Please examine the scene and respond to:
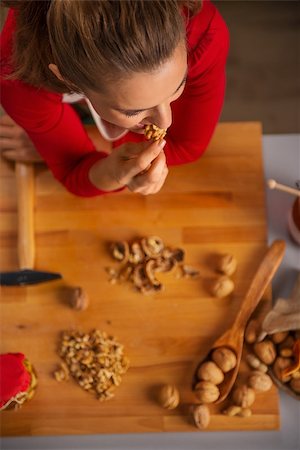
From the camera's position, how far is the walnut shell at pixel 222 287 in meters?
0.85

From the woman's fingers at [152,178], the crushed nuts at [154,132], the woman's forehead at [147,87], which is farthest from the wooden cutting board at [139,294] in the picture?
the woman's forehead at [147,87]

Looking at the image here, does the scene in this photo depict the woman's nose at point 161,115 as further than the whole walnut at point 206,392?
No

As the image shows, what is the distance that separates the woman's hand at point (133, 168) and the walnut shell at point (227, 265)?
172mm

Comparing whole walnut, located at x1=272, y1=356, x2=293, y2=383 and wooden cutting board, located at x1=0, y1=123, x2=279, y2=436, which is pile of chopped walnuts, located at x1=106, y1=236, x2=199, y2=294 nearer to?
wooden cutting board, located at x1=0, y1=123, x2=279, y2=436

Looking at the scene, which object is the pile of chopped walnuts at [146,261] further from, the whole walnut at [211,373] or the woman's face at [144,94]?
the woman's face at [144,94]

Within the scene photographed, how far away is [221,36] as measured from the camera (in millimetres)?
717

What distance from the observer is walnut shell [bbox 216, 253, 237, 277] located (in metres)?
0.86

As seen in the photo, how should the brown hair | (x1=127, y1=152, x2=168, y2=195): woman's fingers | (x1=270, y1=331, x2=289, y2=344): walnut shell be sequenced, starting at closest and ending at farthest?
the brown hair → (x1=127, y1=152, x2=168, y2=195): woman's fingers → (x1=270, y1=331, x2=289, y2=344): walnut shell

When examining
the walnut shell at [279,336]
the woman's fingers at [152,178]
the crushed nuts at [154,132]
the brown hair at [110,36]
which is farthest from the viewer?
the walnut shell at [279,336]

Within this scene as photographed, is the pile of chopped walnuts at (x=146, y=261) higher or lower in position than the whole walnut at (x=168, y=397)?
higher

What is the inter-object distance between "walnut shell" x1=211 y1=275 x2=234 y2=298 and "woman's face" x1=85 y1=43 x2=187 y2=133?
364 mm

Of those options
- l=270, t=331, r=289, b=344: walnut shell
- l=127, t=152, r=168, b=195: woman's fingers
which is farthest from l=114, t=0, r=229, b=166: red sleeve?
l=270, t=331, r=289, b=344: walnut shell

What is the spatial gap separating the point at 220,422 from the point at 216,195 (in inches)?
14.6

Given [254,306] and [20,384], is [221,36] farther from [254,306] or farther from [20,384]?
[20,384]
